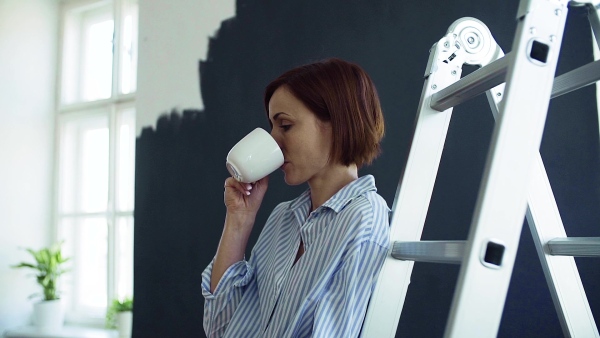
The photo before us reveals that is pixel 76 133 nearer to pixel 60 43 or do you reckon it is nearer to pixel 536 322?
pixel 60 43

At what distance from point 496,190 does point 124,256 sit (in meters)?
2.67

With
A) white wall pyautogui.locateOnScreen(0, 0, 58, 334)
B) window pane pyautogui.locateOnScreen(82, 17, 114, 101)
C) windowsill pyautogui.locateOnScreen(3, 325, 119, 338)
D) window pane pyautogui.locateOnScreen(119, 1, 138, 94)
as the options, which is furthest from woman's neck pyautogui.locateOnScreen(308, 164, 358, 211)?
white wall pyautogui.locateOnScreen(0, 0, 58, 334)

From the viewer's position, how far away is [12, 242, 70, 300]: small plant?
2.97m

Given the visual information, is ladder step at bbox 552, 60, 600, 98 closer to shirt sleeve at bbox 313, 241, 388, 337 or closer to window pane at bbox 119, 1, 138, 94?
shirt sleeve at bbox 313, 241, 388, 337

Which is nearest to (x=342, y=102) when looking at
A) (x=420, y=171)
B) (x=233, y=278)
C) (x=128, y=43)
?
(x=420, y=171)

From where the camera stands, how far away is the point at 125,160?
119 inches

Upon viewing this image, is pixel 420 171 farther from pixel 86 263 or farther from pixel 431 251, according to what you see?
pixel 86 263

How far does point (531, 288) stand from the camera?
53.2 inches

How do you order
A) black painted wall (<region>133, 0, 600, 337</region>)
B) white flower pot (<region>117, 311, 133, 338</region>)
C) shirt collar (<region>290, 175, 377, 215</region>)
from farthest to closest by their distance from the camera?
white flower pot (<region>117, 311, 133, 338</region>), black painted wall (<region>133, 0, 600, 337</region>), shirt collar (<region>290, 175, 377, 215</region>)

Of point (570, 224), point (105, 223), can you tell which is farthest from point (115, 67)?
point (570, 224)

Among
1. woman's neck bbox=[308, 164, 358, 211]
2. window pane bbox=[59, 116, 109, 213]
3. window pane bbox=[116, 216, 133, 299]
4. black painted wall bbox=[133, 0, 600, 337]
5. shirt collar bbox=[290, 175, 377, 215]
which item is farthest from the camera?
window pane bbox=[59, 116, 109, 213]

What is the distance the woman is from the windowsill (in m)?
1.76

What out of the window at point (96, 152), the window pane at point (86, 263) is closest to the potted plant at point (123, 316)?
the window at point (96, 152)

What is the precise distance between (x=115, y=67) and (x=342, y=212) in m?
2.43
